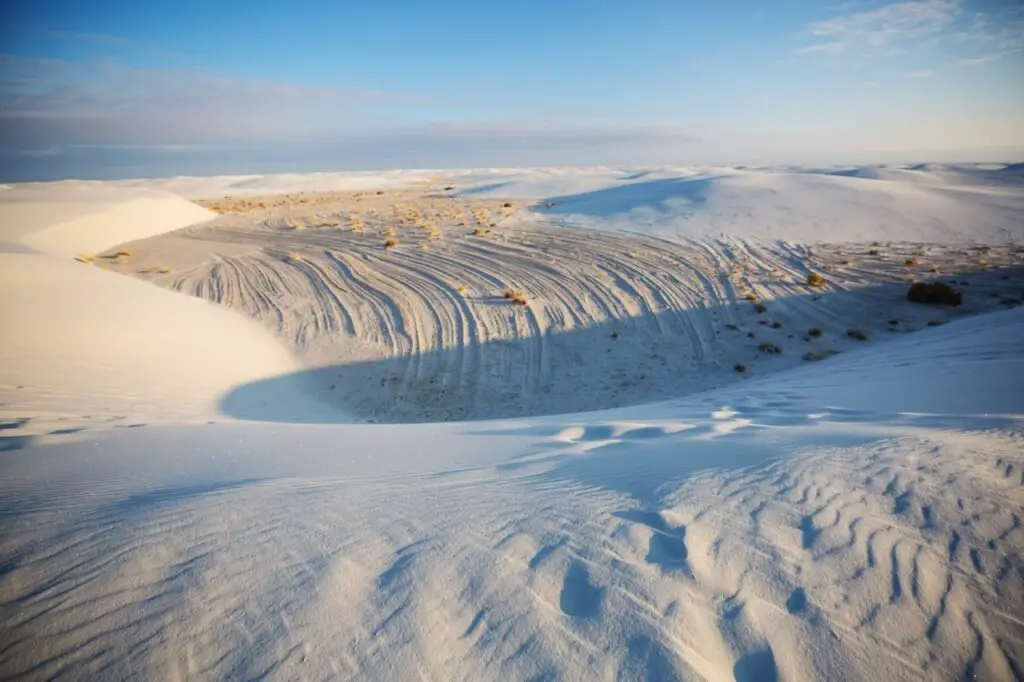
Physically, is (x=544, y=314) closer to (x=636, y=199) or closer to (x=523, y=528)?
(x=523, y=528)

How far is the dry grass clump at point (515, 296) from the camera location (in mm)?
10312

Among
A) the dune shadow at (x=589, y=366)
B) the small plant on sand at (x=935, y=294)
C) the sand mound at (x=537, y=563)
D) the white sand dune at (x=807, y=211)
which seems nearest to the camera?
the sand mound at (x=537, y=563)

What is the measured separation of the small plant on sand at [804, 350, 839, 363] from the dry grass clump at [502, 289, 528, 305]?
521cm

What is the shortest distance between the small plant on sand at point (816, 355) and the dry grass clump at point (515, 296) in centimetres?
521

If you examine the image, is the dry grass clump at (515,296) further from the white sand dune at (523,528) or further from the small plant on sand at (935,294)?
the small plant on sand at (935,294)

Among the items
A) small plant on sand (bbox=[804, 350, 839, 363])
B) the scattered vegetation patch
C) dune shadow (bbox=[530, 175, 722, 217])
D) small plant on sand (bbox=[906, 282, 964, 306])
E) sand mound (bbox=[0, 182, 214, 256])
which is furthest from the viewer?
dune shadow (bbox=[530, 175, 722, 217])

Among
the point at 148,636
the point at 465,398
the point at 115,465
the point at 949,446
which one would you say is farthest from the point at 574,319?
the point at 148,636

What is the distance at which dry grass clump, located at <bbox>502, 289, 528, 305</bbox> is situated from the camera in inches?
406

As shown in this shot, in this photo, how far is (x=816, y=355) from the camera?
777 cm

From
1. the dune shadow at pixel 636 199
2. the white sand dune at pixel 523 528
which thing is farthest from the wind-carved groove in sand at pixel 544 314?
the dune shadow at pixel 636 199

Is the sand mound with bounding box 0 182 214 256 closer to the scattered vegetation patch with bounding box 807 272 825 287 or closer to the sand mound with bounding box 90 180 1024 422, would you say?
the sand mound with bounding box 90 180 1024 422

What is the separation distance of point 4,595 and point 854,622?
2.85 meters

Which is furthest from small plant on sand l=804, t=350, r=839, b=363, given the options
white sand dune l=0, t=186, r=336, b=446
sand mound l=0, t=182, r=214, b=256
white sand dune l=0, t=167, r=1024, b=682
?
sand mound l=0, t=182, r=214, b=256

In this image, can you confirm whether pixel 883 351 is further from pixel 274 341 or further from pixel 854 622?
pixel 274 341
